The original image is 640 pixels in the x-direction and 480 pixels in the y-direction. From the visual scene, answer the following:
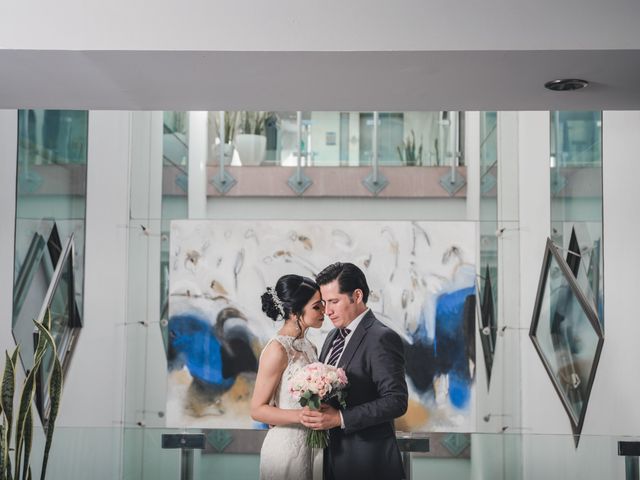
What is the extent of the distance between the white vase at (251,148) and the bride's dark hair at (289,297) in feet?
3.69

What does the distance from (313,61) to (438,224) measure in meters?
3.12

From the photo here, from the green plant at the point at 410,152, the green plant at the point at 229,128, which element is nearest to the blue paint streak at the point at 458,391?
the green plant at the point at 410,152

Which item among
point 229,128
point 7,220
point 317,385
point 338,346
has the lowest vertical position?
point 317,385

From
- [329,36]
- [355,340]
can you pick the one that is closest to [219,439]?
[355,340]

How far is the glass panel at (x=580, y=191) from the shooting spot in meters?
5.19

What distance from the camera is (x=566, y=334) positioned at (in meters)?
5.74

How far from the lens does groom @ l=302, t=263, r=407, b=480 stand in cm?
424

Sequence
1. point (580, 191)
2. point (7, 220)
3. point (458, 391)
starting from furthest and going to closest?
point (458, 391) < point (580, 191) < point (7, 220)

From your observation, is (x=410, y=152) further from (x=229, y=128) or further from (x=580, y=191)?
(x=580, y=191)

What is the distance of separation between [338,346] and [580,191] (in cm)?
182

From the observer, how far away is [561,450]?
4.28 m

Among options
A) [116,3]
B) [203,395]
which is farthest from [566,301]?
[116,3]

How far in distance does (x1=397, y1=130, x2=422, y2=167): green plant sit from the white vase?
1035mm

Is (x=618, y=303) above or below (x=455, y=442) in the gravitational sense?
above
